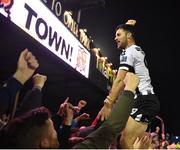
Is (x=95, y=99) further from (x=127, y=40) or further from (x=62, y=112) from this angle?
(x=62, y=112)

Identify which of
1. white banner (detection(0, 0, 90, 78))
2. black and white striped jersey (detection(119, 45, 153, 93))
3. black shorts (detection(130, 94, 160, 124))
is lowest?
black shorts (detection(130, 94, 160, 124))

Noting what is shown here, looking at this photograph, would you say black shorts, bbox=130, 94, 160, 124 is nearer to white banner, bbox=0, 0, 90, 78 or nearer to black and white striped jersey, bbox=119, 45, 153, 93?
black and white striped jersey, bbox=119, 45, 153, 93

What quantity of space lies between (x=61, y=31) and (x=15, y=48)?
1125mm

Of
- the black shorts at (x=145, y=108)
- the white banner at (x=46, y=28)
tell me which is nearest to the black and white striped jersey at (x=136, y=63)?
the black shorts at (x=145, y=108)

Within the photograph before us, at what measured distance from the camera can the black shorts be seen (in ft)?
13.7

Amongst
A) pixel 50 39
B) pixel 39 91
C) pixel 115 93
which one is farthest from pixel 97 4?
pixel 39 91

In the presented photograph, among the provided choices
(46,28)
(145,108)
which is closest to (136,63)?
(145,108)

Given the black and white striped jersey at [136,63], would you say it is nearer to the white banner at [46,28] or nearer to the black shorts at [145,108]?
the black shorts at [145,108]

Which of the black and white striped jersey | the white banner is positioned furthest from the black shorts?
the white banner

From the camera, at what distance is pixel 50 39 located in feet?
22.6

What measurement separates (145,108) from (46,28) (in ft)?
10.7

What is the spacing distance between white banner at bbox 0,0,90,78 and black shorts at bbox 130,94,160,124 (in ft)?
8.02

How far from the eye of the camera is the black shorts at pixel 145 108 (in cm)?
419

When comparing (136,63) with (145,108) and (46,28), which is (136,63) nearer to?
(145,108)
